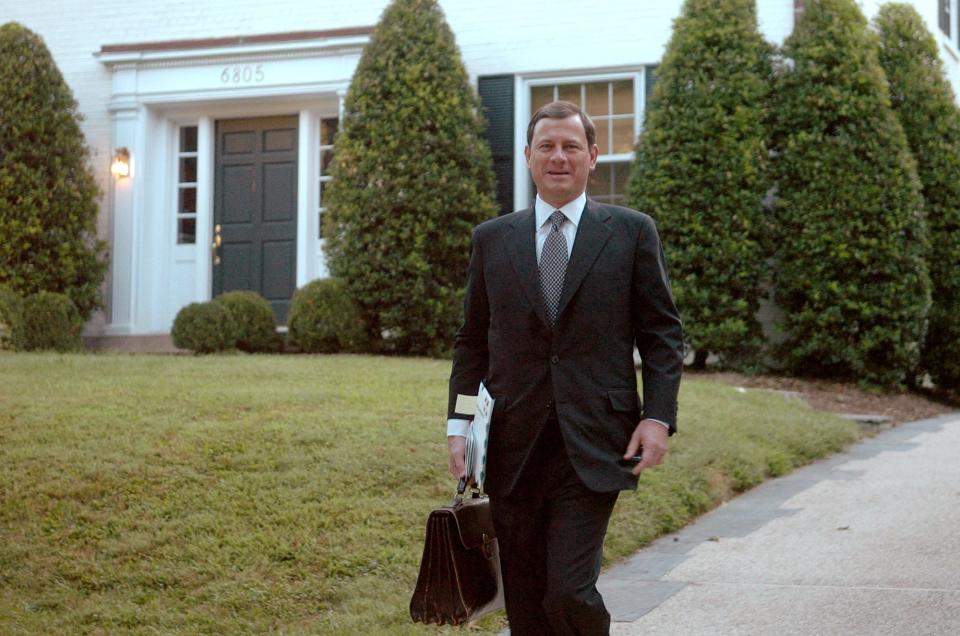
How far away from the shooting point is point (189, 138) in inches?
514

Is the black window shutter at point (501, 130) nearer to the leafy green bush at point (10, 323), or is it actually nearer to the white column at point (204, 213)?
the white column at point (204, 213)

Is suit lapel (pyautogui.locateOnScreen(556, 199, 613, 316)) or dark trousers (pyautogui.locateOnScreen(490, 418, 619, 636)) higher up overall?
suit lapel (pyautogui.locateOnScreen(556, 199, 613, 316))

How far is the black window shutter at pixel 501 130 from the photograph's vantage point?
11.9 m

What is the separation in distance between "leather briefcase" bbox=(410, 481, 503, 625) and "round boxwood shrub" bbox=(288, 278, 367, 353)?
779 cm

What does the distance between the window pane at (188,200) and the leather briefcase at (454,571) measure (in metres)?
10.2

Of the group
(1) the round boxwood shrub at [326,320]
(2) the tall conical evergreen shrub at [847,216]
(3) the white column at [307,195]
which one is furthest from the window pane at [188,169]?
(2) the tall conical evergreen shrub at [847,216]

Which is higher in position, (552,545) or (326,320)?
(326,320)

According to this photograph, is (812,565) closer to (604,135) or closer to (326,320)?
(326,320)

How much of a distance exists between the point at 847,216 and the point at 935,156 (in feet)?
4.58

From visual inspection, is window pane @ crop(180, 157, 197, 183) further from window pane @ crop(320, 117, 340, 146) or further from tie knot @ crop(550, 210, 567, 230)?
tie knot @ crop(550, 210, 567, 230)

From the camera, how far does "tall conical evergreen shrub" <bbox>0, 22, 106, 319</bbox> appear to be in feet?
38.3

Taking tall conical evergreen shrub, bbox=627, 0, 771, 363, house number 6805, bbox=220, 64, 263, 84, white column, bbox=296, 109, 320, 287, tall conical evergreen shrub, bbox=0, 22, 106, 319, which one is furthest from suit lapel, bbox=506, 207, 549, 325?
house number 6805, bbox=220, 64, 263, 84

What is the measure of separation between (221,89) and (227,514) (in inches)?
312

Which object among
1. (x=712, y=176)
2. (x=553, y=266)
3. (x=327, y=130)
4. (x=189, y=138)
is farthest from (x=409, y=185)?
(x=553, y=266)
